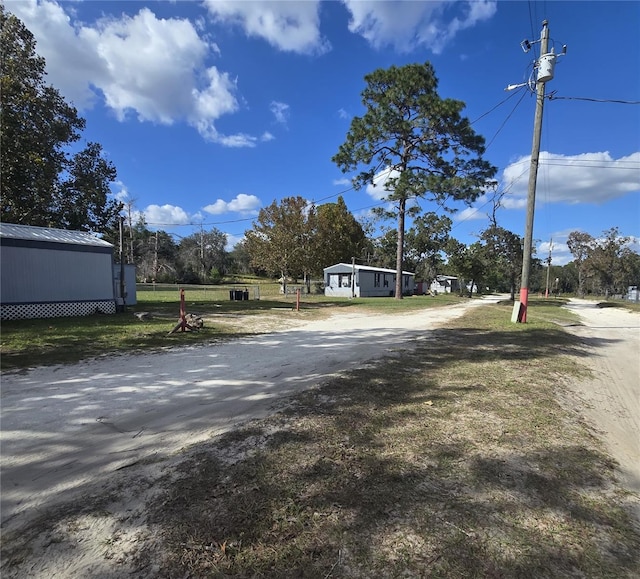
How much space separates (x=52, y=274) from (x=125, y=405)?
11.4 metres

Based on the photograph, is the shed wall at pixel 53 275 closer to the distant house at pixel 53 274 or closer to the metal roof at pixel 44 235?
the distant house at pixel 53 274

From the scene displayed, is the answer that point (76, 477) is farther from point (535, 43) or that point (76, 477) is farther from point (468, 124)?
point (468, 124)

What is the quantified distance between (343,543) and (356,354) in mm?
5050

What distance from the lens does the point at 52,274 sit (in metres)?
12.7

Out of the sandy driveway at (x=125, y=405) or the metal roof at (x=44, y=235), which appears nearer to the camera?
the sandy driveway at (x=125, y=405)

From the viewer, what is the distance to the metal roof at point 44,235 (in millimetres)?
11849

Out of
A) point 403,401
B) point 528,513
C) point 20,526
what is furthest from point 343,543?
point 403,401

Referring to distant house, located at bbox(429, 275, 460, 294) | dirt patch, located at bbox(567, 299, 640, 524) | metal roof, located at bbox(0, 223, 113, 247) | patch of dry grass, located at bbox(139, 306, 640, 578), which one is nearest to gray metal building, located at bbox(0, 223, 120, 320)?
metal roof, located at bbox(0, 223, 113, 247)

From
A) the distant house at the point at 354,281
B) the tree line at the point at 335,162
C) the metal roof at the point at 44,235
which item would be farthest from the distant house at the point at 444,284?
the metal roof at the point at 44,235

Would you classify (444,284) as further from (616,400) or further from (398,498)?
(398,498)

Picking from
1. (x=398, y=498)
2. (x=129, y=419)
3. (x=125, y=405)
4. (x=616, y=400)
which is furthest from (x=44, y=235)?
(x=616, y=400)

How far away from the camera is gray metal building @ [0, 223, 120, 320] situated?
11773mm

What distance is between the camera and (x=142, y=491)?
2.43 metres

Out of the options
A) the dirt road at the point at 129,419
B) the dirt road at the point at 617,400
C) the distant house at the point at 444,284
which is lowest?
the dirt road at the point at 617,400
